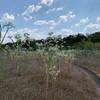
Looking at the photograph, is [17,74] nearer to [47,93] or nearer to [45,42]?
[45,42]

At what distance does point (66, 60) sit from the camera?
2386 centimetres

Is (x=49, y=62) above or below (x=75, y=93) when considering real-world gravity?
above

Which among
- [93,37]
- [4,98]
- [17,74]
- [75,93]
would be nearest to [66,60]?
[17,74]

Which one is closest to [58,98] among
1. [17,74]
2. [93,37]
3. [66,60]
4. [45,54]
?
[45,54]

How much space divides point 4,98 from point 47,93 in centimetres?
190

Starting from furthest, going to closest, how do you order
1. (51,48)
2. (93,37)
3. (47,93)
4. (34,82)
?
(93,37) < (34,82) < (51,48) < (47,93)

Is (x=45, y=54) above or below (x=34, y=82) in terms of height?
above

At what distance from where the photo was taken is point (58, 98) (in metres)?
10.6

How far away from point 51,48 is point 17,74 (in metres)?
3.74

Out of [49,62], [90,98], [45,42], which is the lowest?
[90,98]

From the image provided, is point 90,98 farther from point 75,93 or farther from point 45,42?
point 45,42

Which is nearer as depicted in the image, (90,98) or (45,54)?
(90,98)

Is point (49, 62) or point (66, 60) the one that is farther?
point (66, 60)

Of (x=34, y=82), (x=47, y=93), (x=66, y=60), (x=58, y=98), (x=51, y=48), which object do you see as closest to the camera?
(x=58, y=98)
